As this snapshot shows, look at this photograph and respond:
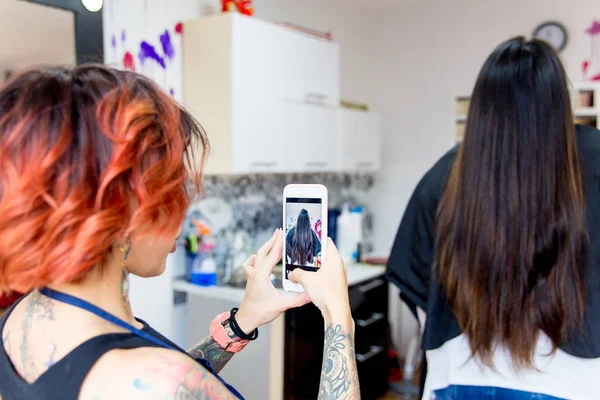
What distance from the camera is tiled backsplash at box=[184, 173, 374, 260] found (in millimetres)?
2611

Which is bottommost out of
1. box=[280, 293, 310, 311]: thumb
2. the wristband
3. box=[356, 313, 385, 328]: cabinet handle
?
box=[356, 313, 385, 328]: cabinet handle

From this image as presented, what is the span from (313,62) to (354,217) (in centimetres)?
93

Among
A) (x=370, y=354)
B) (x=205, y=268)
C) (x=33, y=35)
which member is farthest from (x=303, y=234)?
(x=370, y=354)

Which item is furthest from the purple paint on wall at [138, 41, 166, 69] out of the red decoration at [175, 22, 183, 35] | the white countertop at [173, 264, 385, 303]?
the white countertop at [173, 264, 385, 303]

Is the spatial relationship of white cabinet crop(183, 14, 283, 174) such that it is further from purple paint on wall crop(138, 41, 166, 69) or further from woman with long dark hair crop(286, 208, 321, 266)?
woman with long dark hair crop(286, 208, 321, 266)

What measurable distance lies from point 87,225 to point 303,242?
0.44 m

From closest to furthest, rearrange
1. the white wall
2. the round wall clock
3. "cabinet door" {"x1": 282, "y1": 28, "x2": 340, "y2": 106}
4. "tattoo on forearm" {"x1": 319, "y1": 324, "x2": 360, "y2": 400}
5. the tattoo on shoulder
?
the tattoo on shoulder → "tattoo on forearm" {"x1": 319, "y1": 324, "x2": 360, "y2": 400} → "cabinet door" {"x1": 282, "y1": 28, "x2": 340, "y2": 106} → the round wall clock → the white wall

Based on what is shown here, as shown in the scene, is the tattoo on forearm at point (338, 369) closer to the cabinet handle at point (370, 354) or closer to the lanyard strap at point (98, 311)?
the lanyard strap at point (98, 311)

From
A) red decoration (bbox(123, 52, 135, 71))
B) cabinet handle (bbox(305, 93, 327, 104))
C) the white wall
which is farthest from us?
the white wall

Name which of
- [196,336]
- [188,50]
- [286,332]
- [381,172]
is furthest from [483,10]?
[196,336]

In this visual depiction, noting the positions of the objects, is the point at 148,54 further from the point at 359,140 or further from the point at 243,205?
the point at 359,140

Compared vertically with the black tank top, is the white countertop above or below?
below

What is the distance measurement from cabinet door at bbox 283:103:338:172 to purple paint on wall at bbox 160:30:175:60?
0.55m

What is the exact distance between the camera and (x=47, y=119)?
629 mm
